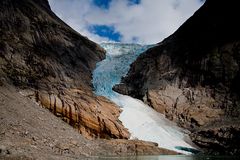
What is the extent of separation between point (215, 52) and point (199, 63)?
2224mm

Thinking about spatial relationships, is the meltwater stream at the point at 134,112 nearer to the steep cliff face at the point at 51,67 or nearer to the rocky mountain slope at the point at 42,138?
the steep cliff face at the point at 51,67

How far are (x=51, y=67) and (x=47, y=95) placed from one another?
7053mm

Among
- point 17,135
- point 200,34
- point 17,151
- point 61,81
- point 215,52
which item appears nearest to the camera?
point 17,151

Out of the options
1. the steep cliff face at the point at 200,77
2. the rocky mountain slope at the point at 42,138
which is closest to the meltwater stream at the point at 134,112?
the steep cliff face at the point at 200,77

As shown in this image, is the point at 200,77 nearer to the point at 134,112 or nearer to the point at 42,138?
the point at 134,112

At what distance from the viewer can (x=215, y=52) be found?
42625 millimetres

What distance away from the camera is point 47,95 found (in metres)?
31.9

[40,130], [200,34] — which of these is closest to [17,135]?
[40,130]

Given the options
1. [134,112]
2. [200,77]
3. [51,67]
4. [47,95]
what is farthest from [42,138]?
[200,77]

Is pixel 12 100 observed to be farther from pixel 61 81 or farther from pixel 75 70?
pixel 75 70

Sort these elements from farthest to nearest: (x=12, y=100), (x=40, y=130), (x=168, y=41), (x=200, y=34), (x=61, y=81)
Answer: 1. (x=168, y=41)
2. (x=200, y=34)
3. (x=61, y=81)
4. (x=12, y=100)
5. (x=40, y=130)

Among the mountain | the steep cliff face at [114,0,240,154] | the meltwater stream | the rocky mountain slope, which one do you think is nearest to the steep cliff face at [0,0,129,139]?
the mountain

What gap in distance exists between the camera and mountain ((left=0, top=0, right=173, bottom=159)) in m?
23.6

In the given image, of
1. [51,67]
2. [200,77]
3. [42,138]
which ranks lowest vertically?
[42,138]
